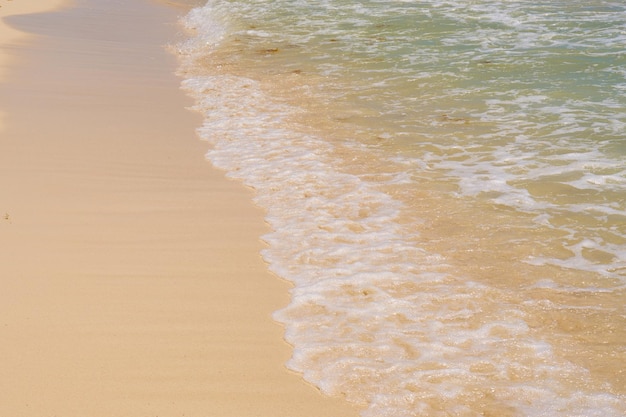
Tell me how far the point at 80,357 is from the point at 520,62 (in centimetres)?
792

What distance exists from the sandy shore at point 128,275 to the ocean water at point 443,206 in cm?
23

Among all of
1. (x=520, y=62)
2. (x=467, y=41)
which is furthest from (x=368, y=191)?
(x=467, y=41)

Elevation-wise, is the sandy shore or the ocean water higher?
the sandy shore

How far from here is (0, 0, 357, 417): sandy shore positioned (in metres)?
3.57

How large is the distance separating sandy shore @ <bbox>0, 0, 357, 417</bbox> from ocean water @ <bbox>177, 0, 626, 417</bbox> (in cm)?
23

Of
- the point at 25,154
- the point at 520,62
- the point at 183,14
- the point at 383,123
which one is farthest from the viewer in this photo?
the point at 183,14

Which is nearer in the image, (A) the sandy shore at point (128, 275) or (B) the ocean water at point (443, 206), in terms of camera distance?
(A) the sandy shore at point (128, 275)

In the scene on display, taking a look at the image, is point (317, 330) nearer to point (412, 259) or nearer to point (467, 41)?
point (412, 259)

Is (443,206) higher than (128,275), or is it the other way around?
(128,275)

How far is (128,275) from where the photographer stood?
467 cm

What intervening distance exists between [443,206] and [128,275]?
228 cm

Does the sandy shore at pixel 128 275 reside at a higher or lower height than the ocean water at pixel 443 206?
higher

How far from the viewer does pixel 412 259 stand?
16.4 ft

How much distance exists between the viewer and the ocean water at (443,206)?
3.83m
